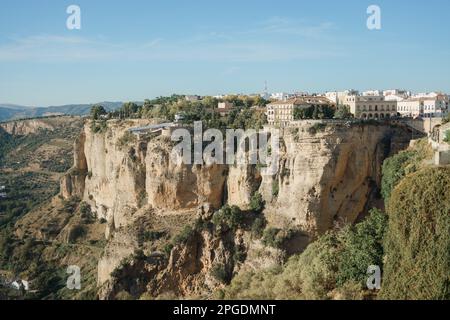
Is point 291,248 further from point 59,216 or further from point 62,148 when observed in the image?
point 62,148

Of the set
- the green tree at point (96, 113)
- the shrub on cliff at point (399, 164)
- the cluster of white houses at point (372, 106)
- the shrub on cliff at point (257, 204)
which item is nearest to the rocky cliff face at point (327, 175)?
the shrub on cliff at point (257, 204)

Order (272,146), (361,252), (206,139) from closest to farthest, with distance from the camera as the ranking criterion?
1. (361,252)
2. (272,146)
3. (206,139)

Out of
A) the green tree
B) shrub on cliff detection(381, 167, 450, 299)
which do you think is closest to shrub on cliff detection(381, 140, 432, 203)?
shrub on cliff detection(381, 167, 450, 299)

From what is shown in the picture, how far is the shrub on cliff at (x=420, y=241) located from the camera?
41.2ft

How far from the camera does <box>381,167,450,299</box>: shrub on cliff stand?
1255 centimetres

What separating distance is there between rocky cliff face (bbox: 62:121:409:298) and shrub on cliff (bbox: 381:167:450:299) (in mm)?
9563

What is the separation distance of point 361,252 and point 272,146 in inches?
407

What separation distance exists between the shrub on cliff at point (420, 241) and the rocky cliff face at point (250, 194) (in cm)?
956

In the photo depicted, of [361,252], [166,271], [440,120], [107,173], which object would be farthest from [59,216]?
[361,252]

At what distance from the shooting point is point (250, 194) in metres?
25.2

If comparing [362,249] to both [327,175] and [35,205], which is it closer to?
[327,175]

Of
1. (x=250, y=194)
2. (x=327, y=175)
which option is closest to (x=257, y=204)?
(x=250, y=194)

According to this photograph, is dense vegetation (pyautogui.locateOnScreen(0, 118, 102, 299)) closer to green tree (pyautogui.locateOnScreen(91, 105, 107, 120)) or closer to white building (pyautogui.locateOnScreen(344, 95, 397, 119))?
green tree (pyautogui.locateOnScreen(91, 105, 107, 120))

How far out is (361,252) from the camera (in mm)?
14922
